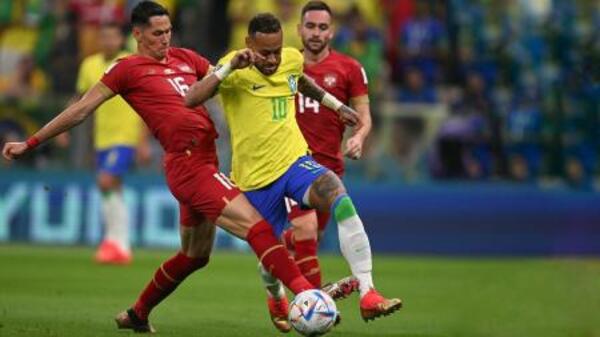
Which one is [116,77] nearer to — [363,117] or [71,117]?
[71,117]

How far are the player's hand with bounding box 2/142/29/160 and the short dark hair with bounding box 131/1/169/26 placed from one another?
4.54 feet

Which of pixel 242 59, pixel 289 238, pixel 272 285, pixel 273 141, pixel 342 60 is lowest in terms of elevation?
pixel 272 285

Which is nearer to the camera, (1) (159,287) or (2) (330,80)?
(1) (159,287)

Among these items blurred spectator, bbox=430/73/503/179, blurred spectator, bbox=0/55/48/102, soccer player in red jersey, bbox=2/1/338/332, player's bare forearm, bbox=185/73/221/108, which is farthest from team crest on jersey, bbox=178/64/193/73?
blurred spectator, bbox=0/55/48/102

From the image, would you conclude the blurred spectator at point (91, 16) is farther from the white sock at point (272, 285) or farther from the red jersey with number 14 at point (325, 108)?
the white sock at point (272, 285)

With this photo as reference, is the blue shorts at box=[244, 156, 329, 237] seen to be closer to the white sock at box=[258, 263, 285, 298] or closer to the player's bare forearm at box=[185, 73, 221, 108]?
the white sock at box=[258, 263, 285, 298]

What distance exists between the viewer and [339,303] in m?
13.9

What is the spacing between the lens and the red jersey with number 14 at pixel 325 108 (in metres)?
12.5

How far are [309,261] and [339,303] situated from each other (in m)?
2.48

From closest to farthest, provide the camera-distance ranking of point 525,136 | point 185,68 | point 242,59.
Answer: point 242,59 → point 185,68 → point 525,136

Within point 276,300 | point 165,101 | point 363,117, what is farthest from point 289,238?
point 165,101

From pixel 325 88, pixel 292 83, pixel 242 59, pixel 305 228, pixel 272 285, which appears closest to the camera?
pixel 242 59

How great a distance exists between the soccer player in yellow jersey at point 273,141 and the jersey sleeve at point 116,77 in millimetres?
822

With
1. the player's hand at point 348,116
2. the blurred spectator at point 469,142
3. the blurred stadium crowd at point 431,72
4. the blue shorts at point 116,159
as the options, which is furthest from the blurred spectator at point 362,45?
the player's hand at point 348,116
